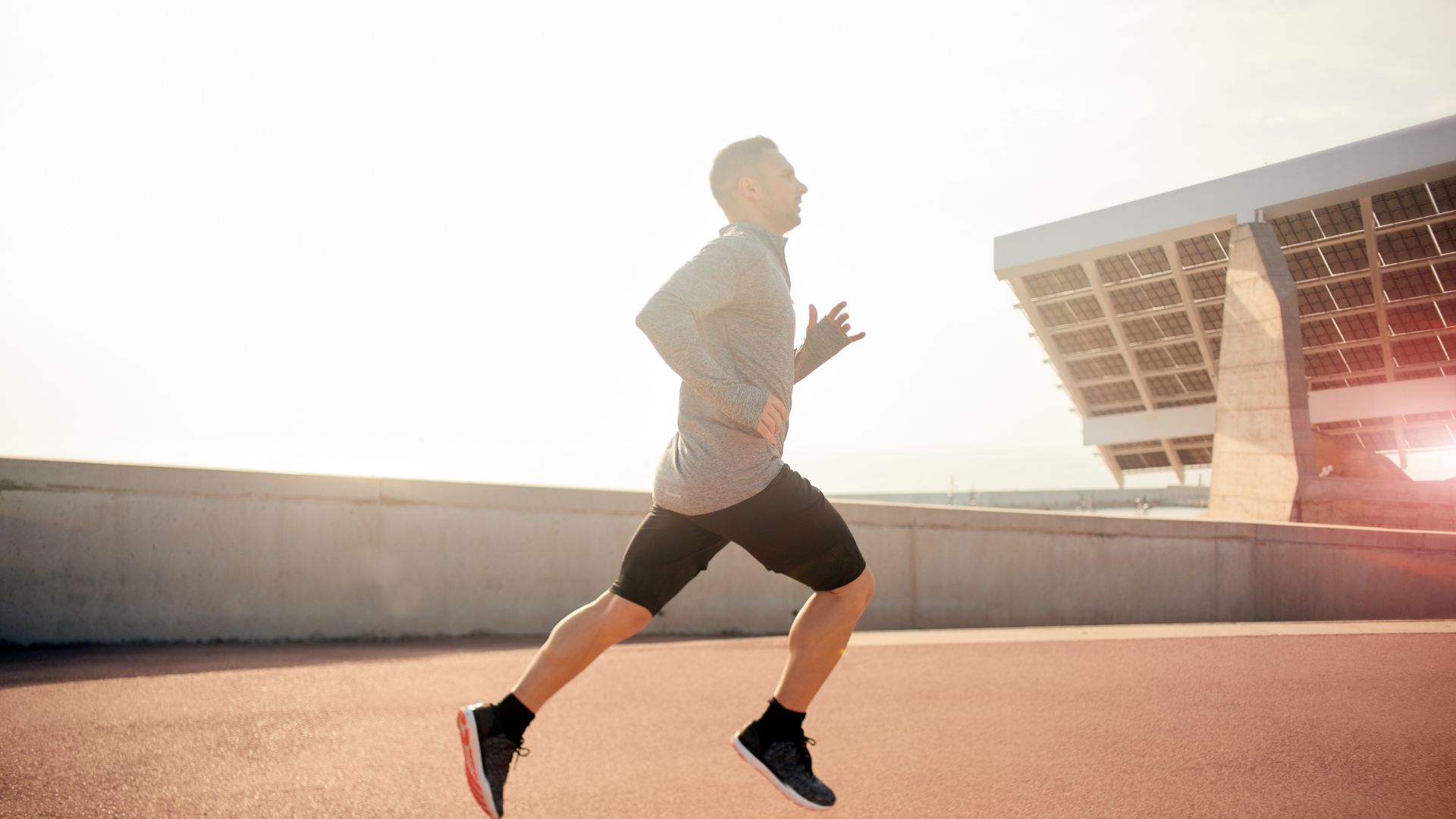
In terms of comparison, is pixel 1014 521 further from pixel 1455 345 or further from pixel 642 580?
pixel 1455 345

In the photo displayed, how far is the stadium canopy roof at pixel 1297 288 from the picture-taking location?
2897 centimetres

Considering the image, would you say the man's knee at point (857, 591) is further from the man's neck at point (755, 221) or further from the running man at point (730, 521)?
the man's neck at point (755, 221)

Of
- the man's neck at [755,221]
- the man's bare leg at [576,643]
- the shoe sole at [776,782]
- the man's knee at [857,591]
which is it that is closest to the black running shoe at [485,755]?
the man's bare leg at [576,643]

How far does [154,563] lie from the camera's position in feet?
25.2

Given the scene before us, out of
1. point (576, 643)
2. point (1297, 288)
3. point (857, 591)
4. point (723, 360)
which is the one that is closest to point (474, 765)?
point (576, 643)

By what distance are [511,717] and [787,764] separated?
791 mm

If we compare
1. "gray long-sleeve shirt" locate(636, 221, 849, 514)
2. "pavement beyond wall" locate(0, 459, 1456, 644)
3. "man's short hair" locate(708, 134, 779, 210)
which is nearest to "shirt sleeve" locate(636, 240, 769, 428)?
"gray long-sleeve shirt" locate(636, 221, 849, 514)

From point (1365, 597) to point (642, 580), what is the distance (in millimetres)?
11749

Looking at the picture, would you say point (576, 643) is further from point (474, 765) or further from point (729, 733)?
point (729, 733)

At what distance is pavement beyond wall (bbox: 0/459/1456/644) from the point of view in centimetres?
753

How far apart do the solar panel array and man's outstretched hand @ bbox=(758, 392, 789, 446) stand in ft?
108

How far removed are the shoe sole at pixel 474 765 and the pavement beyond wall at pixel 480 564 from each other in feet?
18.8

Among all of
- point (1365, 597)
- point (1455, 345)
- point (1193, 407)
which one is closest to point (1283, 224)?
point (1455, 345)

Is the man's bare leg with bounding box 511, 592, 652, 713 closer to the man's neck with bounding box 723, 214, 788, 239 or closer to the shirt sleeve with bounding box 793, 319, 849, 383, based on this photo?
the shirt sleeve with bounding box 793, 319, 849, 383
